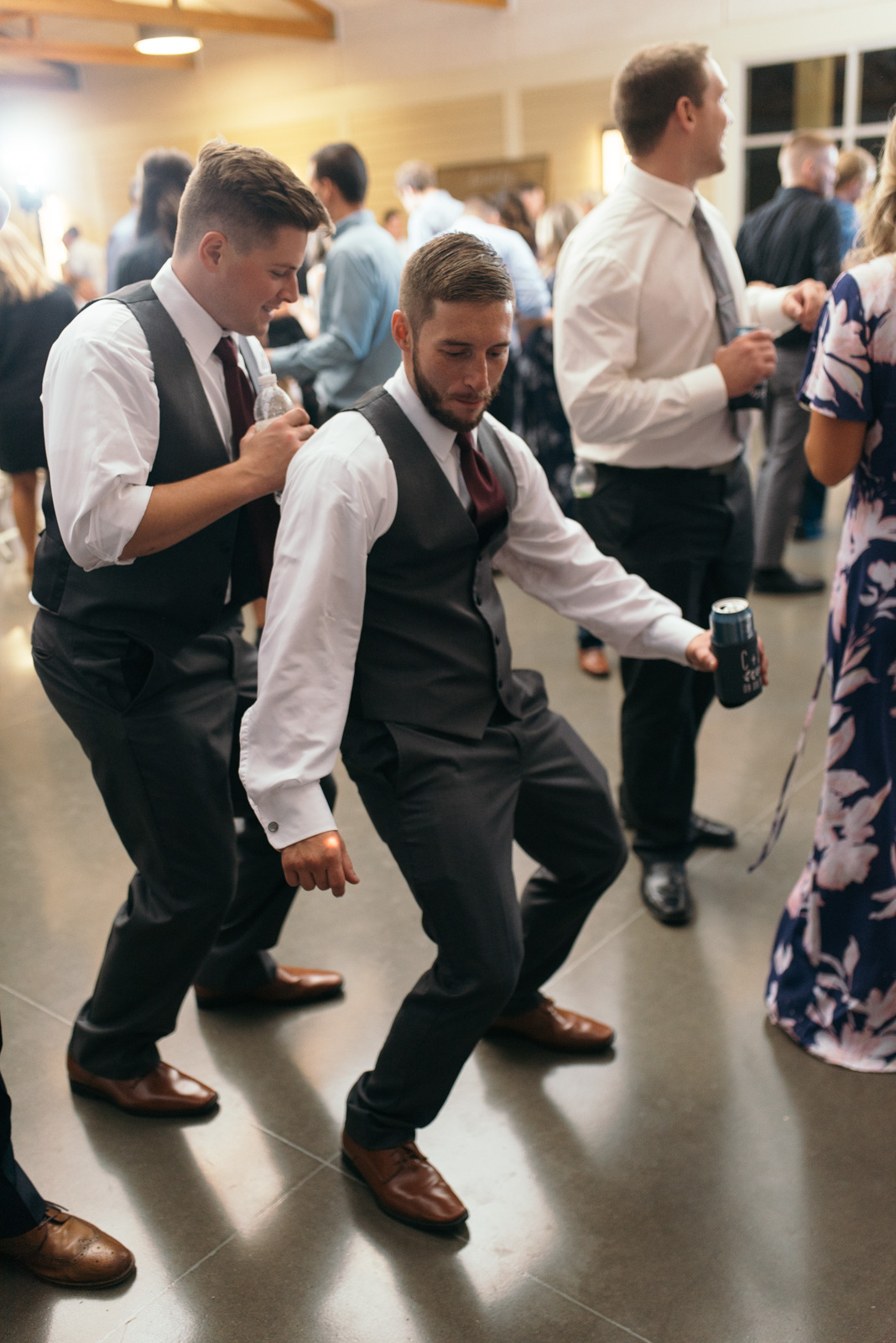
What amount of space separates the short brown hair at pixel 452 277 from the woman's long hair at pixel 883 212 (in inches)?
25.3

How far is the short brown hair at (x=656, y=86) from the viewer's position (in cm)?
232

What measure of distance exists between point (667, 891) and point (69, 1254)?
4.89 feet

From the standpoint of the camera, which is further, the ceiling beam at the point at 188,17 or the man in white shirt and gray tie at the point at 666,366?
the ceiling beam at the point at 188,17

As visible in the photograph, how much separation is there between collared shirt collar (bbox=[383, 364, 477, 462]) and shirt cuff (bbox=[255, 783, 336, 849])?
1.77 feet

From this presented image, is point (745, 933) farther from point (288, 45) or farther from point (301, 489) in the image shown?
point (288, 45)

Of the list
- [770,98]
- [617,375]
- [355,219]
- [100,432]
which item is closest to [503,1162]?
[100,432]

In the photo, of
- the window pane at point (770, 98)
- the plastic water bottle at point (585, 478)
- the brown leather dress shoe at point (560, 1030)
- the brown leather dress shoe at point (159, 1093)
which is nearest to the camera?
the brown leather dress shoe at point (159, 1093)

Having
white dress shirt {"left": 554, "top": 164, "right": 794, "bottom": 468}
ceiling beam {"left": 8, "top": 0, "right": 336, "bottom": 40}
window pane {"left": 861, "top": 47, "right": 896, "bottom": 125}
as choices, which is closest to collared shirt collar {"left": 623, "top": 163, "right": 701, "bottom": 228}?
white dress shirt {"left": 554, "top": 164, "right": 794, "bottom": 468}

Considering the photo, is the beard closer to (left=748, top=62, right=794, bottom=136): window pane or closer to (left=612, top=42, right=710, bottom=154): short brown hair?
(left=612, top=42, right=710, bottom=154): short brown hair

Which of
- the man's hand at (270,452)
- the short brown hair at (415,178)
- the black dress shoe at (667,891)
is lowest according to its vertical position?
the black dress shoe at (667,891)

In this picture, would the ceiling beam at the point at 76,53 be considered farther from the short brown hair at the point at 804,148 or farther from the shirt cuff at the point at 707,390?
the shirt cuff at the point at 707,390

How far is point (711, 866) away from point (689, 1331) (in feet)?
4.49

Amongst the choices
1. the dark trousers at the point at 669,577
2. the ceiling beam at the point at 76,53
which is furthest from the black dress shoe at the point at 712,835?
the ceiling beam at the point at 76,53

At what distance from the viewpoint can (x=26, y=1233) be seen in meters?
1.70
